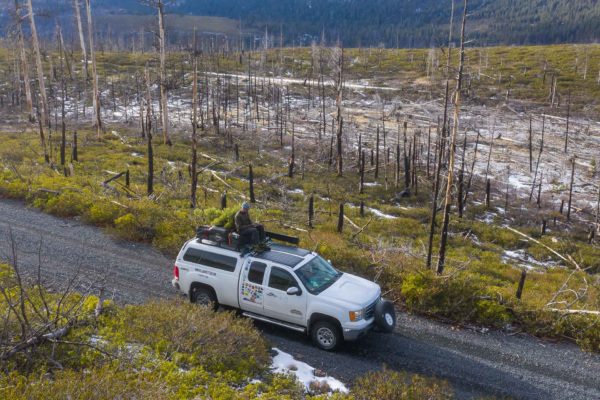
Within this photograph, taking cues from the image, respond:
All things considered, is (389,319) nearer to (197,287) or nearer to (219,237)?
(219,237)

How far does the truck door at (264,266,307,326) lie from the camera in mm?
11336

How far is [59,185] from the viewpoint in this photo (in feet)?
73.0

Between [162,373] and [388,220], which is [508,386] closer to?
[162,373]

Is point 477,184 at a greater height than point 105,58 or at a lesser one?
lesser

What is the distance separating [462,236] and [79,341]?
20.9 meters

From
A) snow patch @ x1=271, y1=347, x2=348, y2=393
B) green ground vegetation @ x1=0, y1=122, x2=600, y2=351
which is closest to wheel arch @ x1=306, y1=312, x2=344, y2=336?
snow patch @ x1=271, y1=347, x2=348, y2=393

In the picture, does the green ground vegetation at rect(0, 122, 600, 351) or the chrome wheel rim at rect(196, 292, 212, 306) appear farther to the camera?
the green ground vegetation at rect(0, 122, 600, 351)

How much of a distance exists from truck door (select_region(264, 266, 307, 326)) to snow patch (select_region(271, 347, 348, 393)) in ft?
2.92

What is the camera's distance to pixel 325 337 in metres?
11.2

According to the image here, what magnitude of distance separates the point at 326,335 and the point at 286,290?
4.33ft

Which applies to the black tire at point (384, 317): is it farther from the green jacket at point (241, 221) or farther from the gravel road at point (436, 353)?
the green jacket at point (241, 221)

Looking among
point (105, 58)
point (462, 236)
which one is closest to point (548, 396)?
point (462, 236)

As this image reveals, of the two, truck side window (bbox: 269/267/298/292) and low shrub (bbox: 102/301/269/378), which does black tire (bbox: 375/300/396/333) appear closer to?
truck side window (bbox: 269/267/298/292)

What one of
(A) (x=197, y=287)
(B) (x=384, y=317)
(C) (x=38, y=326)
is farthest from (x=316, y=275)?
(C) (x=38, y=326)
